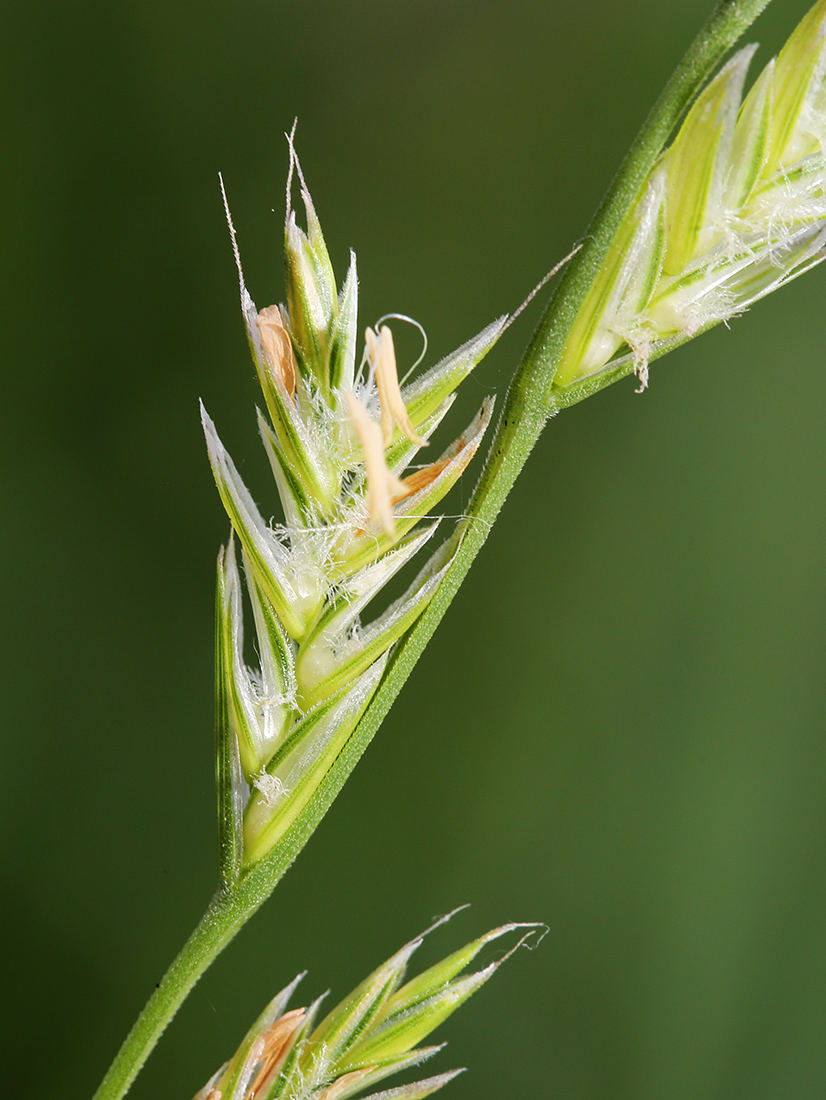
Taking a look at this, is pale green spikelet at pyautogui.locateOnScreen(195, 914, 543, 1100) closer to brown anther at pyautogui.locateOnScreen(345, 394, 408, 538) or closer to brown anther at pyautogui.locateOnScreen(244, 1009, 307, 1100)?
brown anther at pyautogui.locateOnScreen(244, 1009, 307, 1100)

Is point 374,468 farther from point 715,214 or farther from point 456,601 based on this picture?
point 456,601

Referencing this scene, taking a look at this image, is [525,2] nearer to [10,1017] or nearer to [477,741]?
[477,741]

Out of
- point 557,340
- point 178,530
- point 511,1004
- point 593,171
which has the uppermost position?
point 593,171

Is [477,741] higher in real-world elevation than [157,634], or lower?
lower

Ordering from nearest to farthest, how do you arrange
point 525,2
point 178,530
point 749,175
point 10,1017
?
1. point 749,175
2. point 10,1017
3. point 178,530
4. point 525,2

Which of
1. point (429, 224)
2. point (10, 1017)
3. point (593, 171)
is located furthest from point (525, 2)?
point (10, 1017)

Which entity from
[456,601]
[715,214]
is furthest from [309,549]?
[456,601]

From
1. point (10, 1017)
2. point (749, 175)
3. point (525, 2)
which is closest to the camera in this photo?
point (749, 175)
